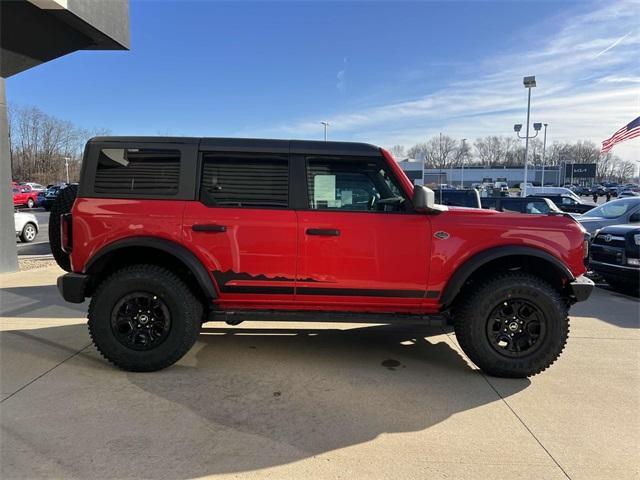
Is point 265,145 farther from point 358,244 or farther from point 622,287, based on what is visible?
point 622,287

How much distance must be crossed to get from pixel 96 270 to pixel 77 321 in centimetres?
188

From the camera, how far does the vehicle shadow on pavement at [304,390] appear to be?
274 centimetres

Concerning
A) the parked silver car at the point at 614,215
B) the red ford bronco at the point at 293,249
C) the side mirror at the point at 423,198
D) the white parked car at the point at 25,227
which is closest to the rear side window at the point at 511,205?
the parked silver car at the point at 614,215

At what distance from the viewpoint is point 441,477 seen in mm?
2438

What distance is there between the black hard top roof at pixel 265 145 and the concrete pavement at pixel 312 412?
1985 mm

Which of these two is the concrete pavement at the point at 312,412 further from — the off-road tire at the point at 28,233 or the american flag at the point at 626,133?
the american flag at the point at 626,133

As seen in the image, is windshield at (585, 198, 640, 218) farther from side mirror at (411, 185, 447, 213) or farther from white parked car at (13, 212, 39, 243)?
white parked car at (13, 212, 39, 243)

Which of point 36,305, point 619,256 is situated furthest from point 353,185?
point 619,256

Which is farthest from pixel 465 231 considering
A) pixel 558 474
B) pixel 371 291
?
pixel 558 474

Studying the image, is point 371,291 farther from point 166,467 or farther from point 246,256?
point 166,467

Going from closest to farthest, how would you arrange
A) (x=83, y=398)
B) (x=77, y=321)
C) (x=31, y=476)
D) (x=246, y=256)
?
(x=31, y=476), (x=83, y=398), (x=246, y=256), (x=77, y=321)

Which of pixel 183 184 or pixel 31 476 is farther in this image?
pixel 183 184

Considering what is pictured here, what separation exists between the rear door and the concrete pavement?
80 cm

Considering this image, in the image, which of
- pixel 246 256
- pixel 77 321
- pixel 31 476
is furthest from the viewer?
pixel 77 321
